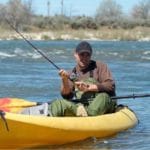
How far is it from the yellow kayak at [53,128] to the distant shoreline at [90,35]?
47059 mm

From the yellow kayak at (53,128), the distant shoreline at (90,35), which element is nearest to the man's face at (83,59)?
the yellow kayak at (53,128)

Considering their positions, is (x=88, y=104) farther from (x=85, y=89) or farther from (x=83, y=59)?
(x=83, y=59)

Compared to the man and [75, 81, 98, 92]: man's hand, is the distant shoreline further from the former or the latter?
[75, 81, 98, 92]: man's hand

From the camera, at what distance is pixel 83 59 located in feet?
27.9

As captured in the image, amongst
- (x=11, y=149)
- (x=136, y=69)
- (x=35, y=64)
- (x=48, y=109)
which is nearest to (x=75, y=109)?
(x=48, y=109)

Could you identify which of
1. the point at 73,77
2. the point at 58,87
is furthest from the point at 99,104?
the point at 58,87

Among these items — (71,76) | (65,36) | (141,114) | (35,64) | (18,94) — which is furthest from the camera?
(65,36)

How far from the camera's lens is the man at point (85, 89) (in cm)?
838

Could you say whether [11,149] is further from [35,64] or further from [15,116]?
[35,64]

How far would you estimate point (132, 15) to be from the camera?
97.0 m

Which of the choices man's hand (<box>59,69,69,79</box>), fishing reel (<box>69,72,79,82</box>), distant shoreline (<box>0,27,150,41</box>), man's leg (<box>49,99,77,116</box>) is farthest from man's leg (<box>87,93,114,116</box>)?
distant shoreline (<box>0,27,150,41</box>)

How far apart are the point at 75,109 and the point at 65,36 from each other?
171ft

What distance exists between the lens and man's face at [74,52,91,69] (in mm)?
8438

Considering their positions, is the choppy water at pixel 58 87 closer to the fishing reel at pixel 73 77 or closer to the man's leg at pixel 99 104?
the man's leg at pixel 99 104
